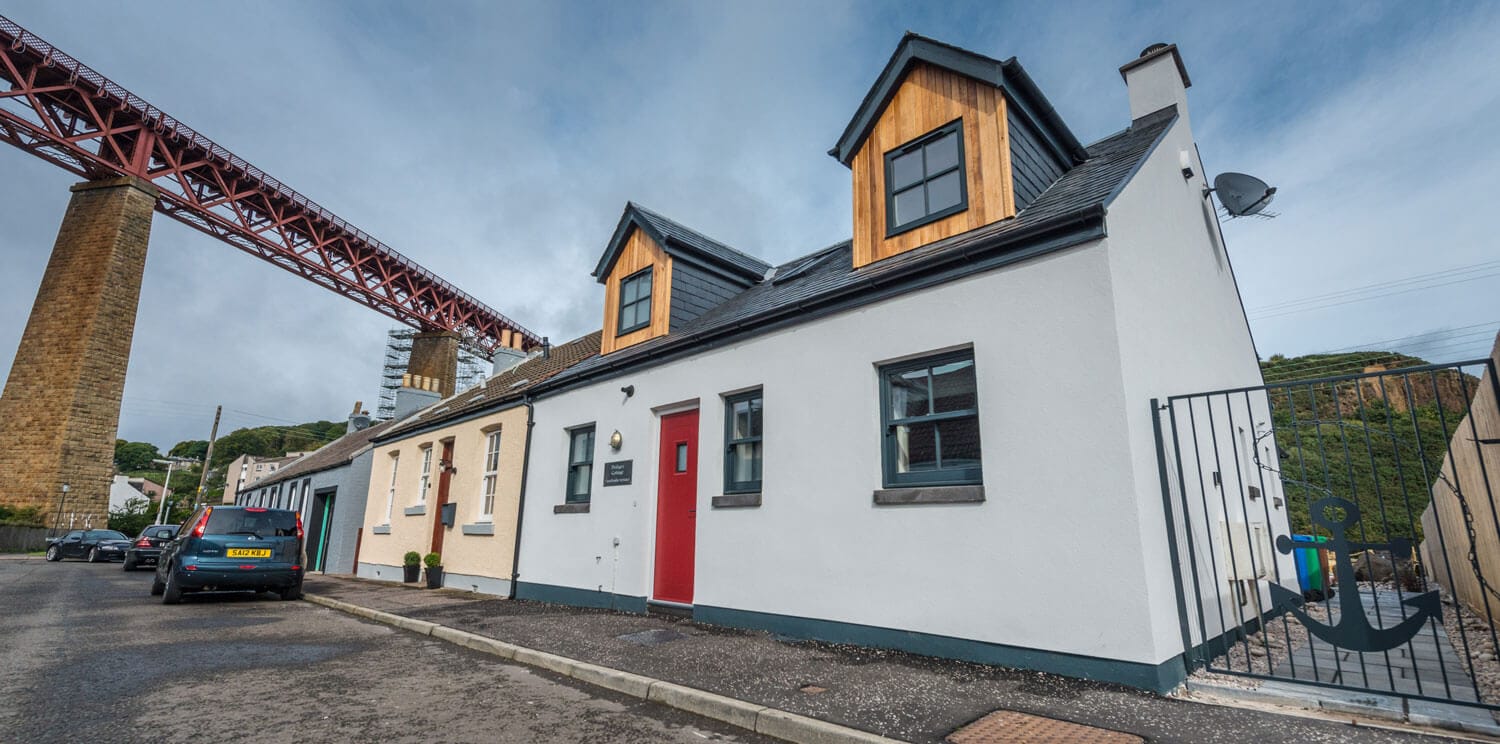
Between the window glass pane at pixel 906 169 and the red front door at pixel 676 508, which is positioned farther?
the red front door at pixel 676 508

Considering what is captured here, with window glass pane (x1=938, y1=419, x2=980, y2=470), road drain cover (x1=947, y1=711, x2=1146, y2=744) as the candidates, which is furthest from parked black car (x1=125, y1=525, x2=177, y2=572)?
road drain cover (x1=947, y1=711, x2=1146, y2=744)

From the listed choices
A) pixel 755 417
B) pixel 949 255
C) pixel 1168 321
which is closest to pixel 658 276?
pixel 755 417

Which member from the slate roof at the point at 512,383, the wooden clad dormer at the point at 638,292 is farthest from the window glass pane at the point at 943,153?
the slate roof at the point at 512,383

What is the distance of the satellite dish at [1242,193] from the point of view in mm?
8375

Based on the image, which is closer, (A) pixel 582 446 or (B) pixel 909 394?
(B) pixel 909 394

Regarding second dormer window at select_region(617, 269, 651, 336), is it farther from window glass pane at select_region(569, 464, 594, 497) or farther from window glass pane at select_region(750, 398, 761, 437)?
window glass pane at select_region(750, 398, 761, 437)

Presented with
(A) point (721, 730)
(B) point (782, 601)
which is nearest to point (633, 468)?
(B) point (782, 601)

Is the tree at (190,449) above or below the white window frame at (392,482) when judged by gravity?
above

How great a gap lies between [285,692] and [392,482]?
45.1ft

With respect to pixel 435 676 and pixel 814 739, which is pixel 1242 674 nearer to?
pixel 814 739

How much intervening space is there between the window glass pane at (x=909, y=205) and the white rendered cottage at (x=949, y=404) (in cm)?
4

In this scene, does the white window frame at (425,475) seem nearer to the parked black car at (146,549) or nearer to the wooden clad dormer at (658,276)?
the wooden clad dormer at (658,276)

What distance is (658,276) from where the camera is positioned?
1108cm

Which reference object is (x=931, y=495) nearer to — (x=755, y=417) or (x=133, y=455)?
(x=755, y=417)
